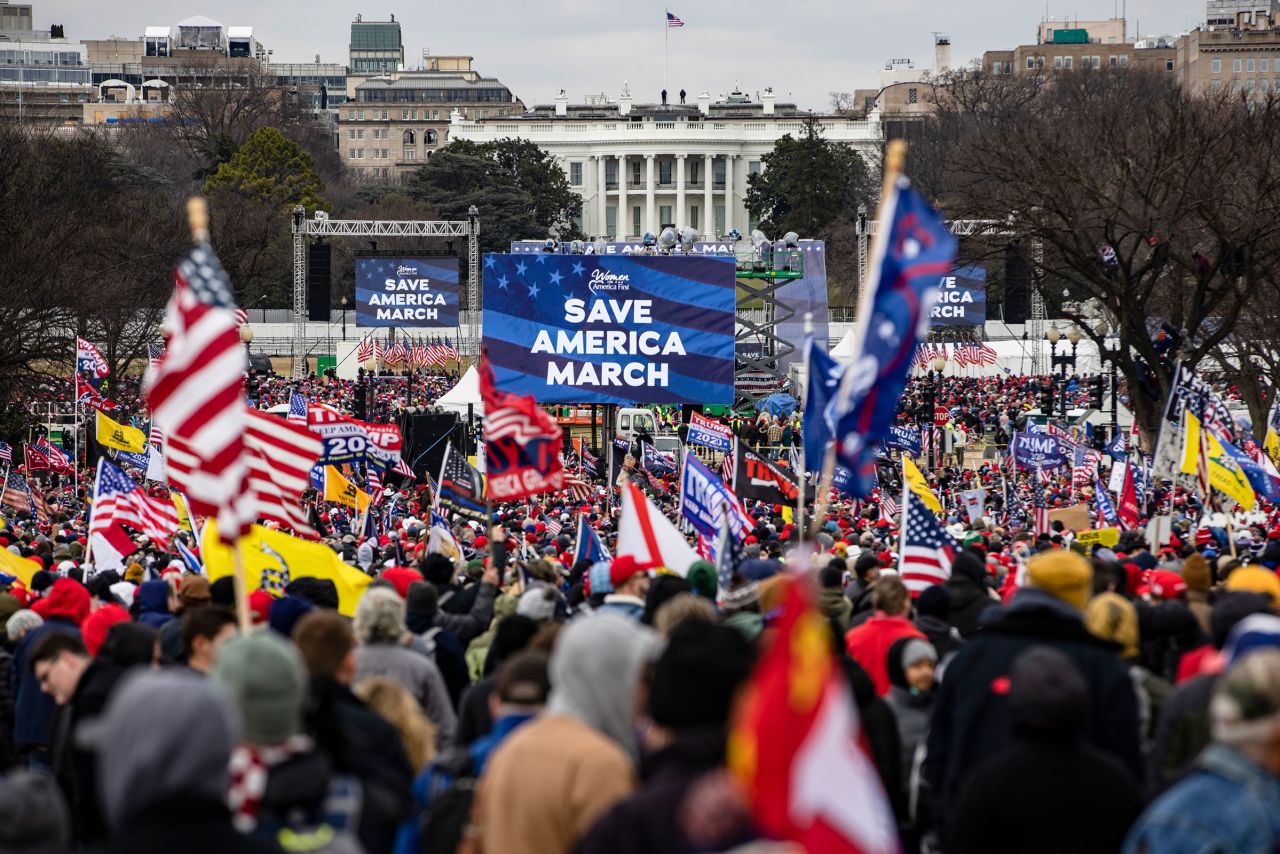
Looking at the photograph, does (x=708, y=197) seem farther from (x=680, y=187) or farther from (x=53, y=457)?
(x=53, y=457)

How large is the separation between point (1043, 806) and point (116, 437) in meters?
23.9

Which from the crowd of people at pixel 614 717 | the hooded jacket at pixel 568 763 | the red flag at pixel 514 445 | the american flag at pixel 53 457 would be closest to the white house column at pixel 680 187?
the american flag at pixel 53 457

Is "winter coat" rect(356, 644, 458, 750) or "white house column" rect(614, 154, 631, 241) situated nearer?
"winter coat" rect(356, 644, 458, 750)

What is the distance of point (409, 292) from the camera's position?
6450 cm

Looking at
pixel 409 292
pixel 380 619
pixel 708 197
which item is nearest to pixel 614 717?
pixel 380 619

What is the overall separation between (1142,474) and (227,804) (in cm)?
2313

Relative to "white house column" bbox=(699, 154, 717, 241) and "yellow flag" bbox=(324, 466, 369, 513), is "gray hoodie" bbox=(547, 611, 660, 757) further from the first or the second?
"white house column" bbox=(699, 154, 717, 241)

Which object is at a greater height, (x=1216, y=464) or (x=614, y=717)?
(x=614, y=717)

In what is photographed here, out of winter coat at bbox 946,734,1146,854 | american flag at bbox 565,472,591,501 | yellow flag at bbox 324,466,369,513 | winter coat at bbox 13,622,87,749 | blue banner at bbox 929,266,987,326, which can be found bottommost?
american flag at bbox 565,472,591,501

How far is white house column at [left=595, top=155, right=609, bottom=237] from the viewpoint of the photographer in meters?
161

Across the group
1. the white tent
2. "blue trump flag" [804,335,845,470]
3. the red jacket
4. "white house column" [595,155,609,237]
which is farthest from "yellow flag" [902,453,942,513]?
"white house column" [595,155,609,237]

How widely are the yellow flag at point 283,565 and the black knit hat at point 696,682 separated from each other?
701cm

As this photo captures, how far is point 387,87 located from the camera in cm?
19425

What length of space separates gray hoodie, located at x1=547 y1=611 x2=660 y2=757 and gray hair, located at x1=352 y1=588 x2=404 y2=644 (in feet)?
8.46
